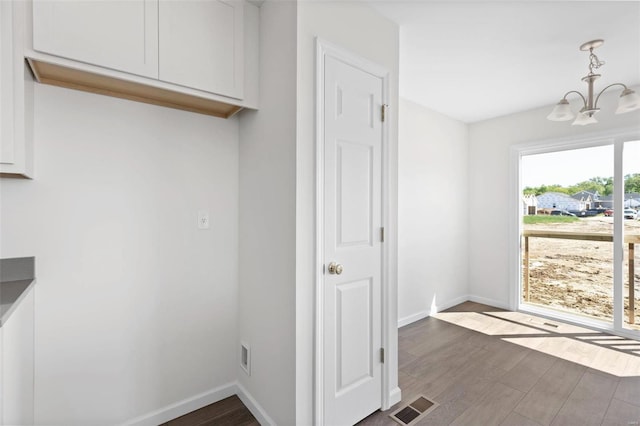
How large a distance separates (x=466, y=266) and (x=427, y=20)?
3392 millimetres

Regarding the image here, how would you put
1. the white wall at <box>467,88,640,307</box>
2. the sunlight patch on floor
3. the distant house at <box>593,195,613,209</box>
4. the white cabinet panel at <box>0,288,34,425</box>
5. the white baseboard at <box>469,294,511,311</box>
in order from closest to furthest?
the white cabinet panel at <box>0,288,34,425</box> < the sunlight patch on floor < the distant house at <box>593,195,613,209</box> < the white wall at <box>467,88,640,307</box> < the white baseboard at <box>469,294,511,311</box>

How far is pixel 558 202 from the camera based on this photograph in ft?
11.9

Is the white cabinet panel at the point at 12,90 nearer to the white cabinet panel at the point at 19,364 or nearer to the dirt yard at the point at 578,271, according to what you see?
the white cabinet panel at the point at 19,364

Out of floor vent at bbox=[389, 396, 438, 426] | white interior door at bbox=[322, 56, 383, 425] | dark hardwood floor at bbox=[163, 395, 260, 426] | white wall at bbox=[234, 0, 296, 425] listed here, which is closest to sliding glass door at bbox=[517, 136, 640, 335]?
floor vent at bbox=[389, 396, 438, 426]

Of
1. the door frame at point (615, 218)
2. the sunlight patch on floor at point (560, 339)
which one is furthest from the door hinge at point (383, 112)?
the door frame at point (615, 218)

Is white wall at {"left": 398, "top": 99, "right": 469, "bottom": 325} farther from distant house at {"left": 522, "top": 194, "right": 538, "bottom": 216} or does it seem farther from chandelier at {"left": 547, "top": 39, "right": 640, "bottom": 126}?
chandelier at {"left": 547, "top": 39, "right": 640, "bottom": 126}

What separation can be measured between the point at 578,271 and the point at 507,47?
2.82 m

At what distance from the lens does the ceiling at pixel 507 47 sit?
1.88m

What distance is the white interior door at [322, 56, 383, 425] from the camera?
65.0 inches

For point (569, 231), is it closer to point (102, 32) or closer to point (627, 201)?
point (627, 201)

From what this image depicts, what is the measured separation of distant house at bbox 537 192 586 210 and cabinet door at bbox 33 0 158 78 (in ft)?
14.4

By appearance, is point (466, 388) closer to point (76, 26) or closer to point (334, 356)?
point (334, 356)

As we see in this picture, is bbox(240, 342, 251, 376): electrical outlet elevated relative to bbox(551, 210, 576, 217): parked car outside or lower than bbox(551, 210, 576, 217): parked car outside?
lower

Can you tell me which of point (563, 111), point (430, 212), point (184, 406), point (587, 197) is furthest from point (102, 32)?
point (587, 197)
